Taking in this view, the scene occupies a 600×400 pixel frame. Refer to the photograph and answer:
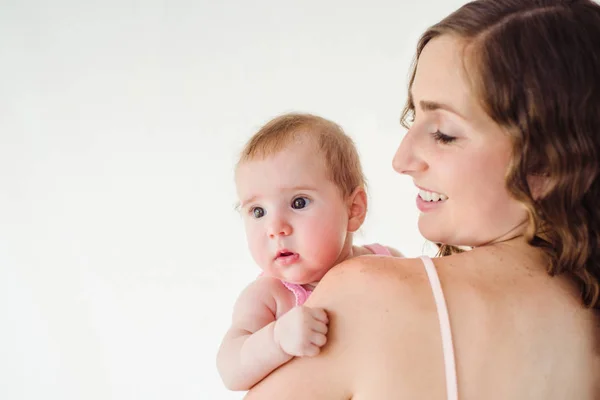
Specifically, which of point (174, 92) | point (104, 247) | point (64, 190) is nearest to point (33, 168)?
point (64, 190)

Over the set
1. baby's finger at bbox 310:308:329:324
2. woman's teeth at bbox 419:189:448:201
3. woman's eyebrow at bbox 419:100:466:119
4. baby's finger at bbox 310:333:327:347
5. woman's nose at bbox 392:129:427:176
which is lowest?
baby's finger at bbox 310:333:327:347

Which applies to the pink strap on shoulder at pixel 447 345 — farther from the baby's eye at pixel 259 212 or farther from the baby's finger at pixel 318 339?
the baby's eye at pixel 259 212

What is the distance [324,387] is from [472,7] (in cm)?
60

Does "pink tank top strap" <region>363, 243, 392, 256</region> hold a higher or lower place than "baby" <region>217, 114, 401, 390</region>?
lower

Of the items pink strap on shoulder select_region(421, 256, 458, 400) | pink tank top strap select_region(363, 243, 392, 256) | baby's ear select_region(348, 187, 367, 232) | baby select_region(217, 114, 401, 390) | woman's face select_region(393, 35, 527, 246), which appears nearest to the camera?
A: pink strap on shoulder select_region(421, 256, 458, 400)

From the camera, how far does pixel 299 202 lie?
1.38 m

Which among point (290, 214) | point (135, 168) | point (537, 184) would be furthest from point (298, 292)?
point (135, 168)

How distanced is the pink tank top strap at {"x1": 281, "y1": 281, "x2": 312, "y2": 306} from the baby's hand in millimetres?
306

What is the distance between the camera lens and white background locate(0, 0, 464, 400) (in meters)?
3.61

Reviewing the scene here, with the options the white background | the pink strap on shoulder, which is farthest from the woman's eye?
the white background

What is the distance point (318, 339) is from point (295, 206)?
39 centimetres

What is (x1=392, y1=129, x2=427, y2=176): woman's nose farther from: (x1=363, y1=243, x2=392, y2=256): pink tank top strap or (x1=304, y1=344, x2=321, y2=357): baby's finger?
(x1=363, y1=243, x2=392, y2=256): pink tank top strap

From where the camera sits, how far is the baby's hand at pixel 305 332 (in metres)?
1.02

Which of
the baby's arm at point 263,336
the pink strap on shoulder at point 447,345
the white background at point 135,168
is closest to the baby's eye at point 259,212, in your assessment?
the baby's arm at point 263,336
